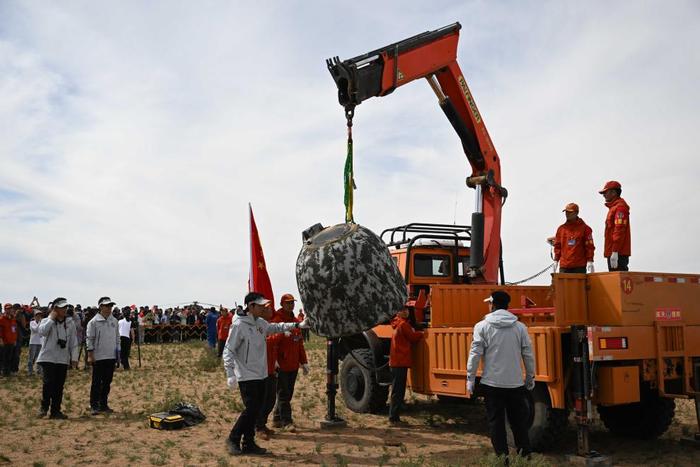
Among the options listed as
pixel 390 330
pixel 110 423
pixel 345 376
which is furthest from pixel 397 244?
pixel 110 423

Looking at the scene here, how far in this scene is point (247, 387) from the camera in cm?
740

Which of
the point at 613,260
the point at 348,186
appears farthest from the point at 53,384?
the point at 613,260

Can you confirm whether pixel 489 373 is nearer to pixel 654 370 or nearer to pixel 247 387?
pixel 654 370

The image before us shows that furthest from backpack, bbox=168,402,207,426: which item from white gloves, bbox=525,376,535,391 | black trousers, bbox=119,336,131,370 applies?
black trousers, bbox=119,336,131,370

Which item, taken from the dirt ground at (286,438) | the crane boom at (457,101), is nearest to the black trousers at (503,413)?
the dirt ground at (286,438)

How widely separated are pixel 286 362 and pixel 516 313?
3148 millimetres

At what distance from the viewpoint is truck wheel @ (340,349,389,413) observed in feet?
32.8

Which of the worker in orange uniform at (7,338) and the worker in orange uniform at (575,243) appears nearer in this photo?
the worker in orange uniform at (575,243)

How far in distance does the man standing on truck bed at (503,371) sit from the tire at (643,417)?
2547 mm

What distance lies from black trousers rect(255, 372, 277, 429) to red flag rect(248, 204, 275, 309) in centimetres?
112

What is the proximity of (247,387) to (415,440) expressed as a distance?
240 centimetres

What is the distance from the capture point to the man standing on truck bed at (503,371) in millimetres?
6188

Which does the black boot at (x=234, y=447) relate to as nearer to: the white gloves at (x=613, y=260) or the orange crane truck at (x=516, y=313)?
the orange crane truck at (x=516, y=313)

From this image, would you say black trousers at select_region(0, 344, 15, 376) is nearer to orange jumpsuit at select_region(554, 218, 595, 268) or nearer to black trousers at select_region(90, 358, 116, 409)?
black trousers at select_region(90, 358, 116, 409)
